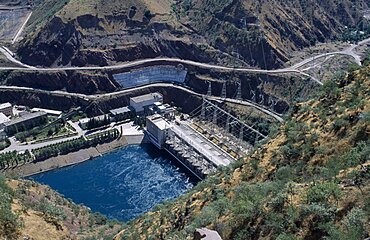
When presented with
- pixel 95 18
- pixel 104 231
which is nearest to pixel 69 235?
pixel 104 231

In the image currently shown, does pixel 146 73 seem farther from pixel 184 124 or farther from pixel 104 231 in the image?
pixel 104 231

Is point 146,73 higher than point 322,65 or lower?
lower

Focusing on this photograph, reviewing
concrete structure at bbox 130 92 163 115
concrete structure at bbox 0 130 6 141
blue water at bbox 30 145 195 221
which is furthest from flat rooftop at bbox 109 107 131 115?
concrete structure at bbox 0 130 6 141

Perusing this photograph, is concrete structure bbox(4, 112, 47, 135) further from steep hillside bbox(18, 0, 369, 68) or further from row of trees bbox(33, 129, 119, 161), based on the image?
steep hillside bbox(18, 0, 369, 68)

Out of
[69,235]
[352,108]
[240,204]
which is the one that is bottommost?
[69,235]

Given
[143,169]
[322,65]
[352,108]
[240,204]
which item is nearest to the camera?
[240,204]

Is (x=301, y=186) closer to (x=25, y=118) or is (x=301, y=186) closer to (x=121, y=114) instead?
(x=121, y=114)
